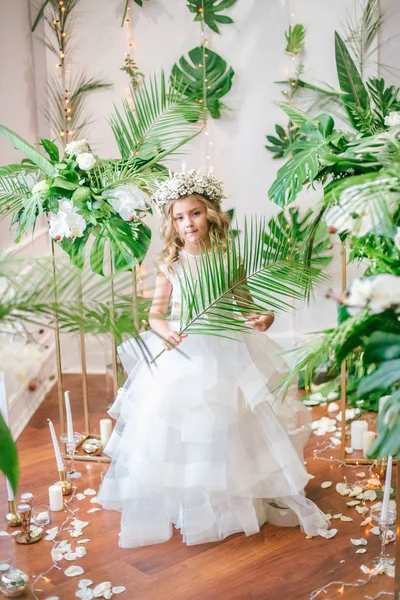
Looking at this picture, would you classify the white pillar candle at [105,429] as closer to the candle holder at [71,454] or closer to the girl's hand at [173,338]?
the candle holder at [71,454]

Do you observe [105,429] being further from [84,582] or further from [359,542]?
[359,542]

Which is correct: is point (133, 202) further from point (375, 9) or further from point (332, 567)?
point (375, 9)

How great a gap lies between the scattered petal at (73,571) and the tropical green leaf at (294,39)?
309cm

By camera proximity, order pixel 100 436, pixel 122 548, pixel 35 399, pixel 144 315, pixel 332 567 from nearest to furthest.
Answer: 1. pixel 144 315
2. pixel 332 567
3. pixel 122 548
4. pixel 100 436
5. pixel 35 399

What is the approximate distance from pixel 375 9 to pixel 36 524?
3.22 meters

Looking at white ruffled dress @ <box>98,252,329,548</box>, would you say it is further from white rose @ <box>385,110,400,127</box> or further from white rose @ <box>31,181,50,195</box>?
white rose @ <box>385,110,400,127</box>

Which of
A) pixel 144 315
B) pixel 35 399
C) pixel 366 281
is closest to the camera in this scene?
pixel 366 281

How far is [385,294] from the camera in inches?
77.4

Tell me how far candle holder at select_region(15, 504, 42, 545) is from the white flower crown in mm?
1406

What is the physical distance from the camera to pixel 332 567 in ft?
10.4

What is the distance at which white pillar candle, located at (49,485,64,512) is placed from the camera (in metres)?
3.66

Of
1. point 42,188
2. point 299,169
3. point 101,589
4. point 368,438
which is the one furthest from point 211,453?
point 42,188

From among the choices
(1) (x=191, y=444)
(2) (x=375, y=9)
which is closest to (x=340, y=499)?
(1) (x=191, y=444)

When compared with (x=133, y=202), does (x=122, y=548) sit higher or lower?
lower
